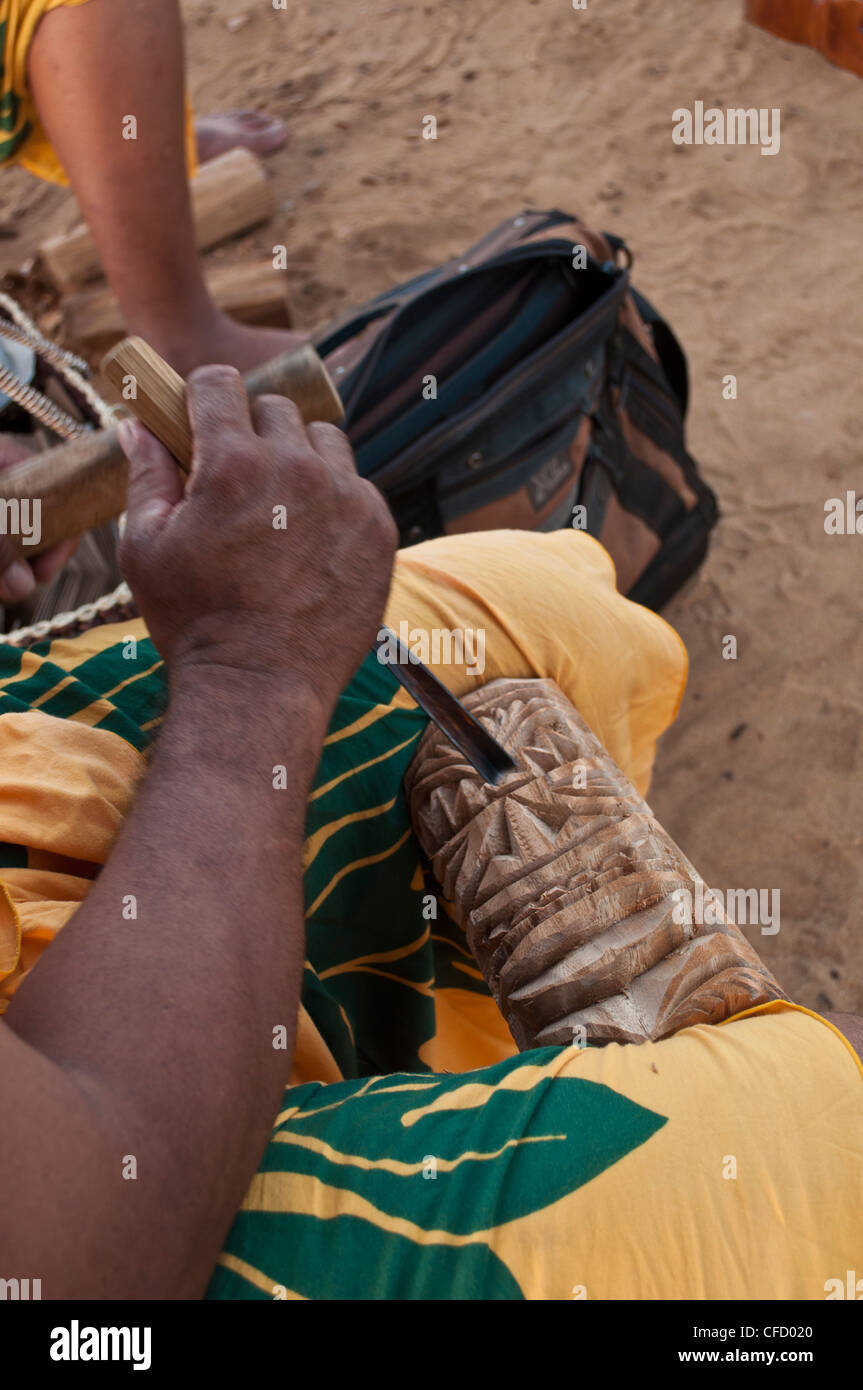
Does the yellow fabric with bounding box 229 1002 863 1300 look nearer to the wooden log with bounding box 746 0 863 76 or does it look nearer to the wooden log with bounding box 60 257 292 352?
the wooden log with bounding box 60 257 292 352

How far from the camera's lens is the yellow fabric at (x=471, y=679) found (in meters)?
0.76

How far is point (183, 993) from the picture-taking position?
0.61m

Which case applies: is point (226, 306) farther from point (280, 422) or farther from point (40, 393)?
point (280, 422)

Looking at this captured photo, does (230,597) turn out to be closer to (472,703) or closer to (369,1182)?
(472,703)

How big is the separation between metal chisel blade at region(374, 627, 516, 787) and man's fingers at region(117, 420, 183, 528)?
0.22 metres

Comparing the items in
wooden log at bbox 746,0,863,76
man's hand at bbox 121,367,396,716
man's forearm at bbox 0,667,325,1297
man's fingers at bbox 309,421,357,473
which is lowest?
man's forearm at bbox 0,667,325,1297

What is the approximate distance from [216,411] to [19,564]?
0.49 meters

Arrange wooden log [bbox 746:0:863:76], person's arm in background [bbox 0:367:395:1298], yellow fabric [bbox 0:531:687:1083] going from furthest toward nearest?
1. wooden log [bbox 746:0:863:76]
2. yellow fabric [bbox 0:531:687:1083]
3. person's arm in background [bbox 0:367:395:1298]

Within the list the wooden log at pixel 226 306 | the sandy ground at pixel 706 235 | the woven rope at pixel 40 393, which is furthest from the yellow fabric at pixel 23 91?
the sandy ground at pixel 706 235

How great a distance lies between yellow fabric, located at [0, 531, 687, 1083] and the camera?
763mm

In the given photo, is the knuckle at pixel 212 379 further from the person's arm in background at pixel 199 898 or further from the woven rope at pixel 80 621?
the woven rope at pixel 80 621

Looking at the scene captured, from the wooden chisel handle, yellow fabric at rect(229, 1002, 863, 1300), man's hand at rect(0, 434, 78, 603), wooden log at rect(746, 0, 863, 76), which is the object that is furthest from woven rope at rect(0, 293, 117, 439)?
wooden log at rect(746, 0, 863, 76)

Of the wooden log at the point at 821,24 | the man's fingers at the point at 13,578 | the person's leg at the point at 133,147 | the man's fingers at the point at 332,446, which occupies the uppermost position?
the wooden log at the point at 821,24

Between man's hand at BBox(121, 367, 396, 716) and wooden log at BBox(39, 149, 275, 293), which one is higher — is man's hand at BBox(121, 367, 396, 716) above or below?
below
